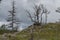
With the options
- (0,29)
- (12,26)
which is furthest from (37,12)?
(12,26)

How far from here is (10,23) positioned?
76125 mm

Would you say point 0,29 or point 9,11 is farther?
point 9,11

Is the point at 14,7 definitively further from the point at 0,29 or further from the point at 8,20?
the point at 0,29

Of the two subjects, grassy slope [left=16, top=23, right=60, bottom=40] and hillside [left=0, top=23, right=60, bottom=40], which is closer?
hillside [left=0, top=23, right=60, bottom=40]

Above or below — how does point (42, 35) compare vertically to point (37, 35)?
below

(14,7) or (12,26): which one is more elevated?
(14,7)

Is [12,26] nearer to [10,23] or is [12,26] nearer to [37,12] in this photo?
[10,23]

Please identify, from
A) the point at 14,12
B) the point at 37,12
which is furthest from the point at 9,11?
the point at 37,12

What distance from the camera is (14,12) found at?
74562 mm

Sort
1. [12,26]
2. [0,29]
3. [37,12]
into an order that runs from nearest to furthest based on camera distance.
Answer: [37,12]
[0,29]
[12,26]

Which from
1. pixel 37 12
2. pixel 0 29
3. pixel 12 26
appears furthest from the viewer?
pixel 12 26

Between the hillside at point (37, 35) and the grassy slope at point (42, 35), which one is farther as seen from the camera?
the grassy slope at point (42, 35)

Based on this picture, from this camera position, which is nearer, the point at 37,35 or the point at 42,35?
the point at 37,35

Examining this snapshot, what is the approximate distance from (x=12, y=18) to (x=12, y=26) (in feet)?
10.9
